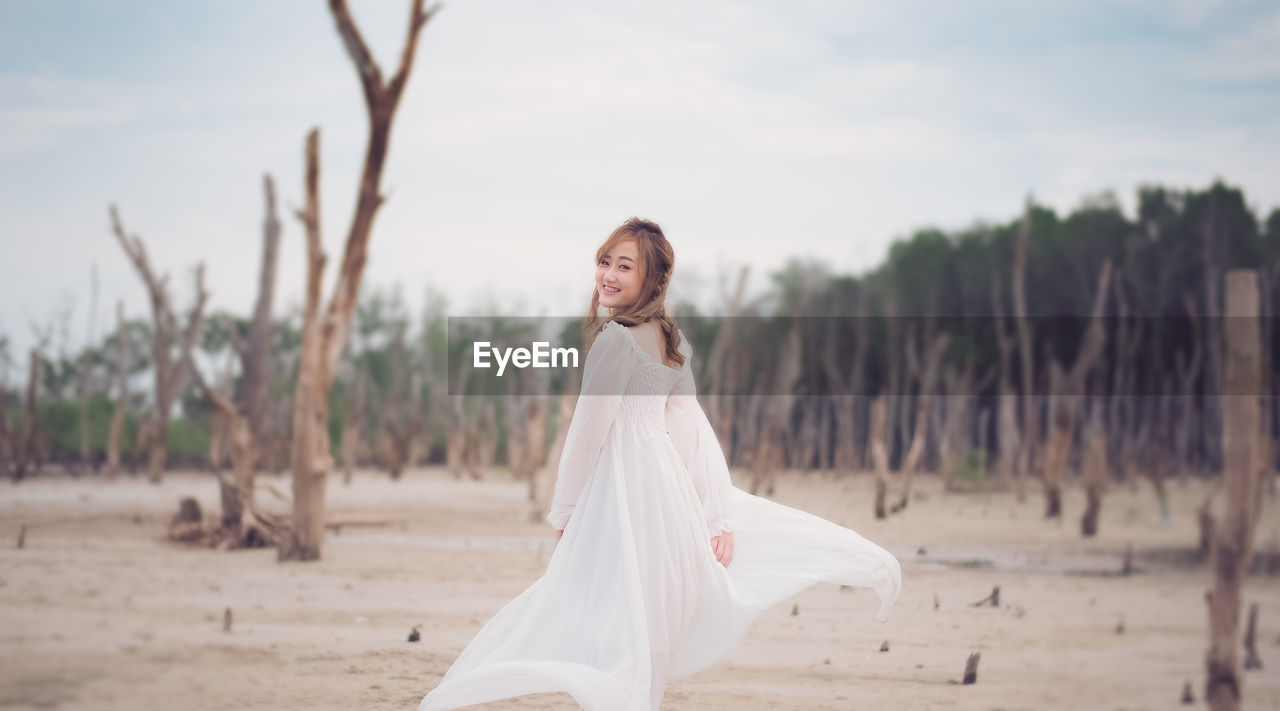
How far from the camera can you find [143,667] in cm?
522

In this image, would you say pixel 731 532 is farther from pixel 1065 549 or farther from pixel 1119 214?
pixel 1119 214

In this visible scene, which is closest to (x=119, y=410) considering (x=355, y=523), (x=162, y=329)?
(x=162, y=329)

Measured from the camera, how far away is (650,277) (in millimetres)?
3418

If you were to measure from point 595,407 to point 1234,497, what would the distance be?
2.74 m

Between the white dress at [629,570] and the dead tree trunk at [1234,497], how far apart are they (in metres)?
1.55

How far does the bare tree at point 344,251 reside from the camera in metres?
8.85

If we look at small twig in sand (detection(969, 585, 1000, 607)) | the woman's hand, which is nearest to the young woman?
the woman's hand

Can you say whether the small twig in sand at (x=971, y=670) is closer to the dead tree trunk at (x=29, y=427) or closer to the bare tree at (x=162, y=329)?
the bare tree at (x=162, y=329)

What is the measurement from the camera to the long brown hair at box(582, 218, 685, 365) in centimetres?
341

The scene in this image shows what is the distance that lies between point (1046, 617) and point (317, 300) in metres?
6.07

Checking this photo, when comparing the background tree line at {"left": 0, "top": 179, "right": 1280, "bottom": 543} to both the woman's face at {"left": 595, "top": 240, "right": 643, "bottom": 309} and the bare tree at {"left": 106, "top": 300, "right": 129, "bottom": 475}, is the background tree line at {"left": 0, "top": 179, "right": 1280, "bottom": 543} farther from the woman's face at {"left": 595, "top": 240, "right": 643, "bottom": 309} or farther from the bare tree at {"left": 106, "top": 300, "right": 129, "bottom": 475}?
the woman's face at {"left": 595, "top": 240, "right": 643, "bottom": 309}

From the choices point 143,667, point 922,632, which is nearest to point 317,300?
point 143,667

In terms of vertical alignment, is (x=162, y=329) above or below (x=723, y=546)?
above

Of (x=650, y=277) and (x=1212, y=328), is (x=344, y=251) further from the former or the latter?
(x=1212, y=328)
